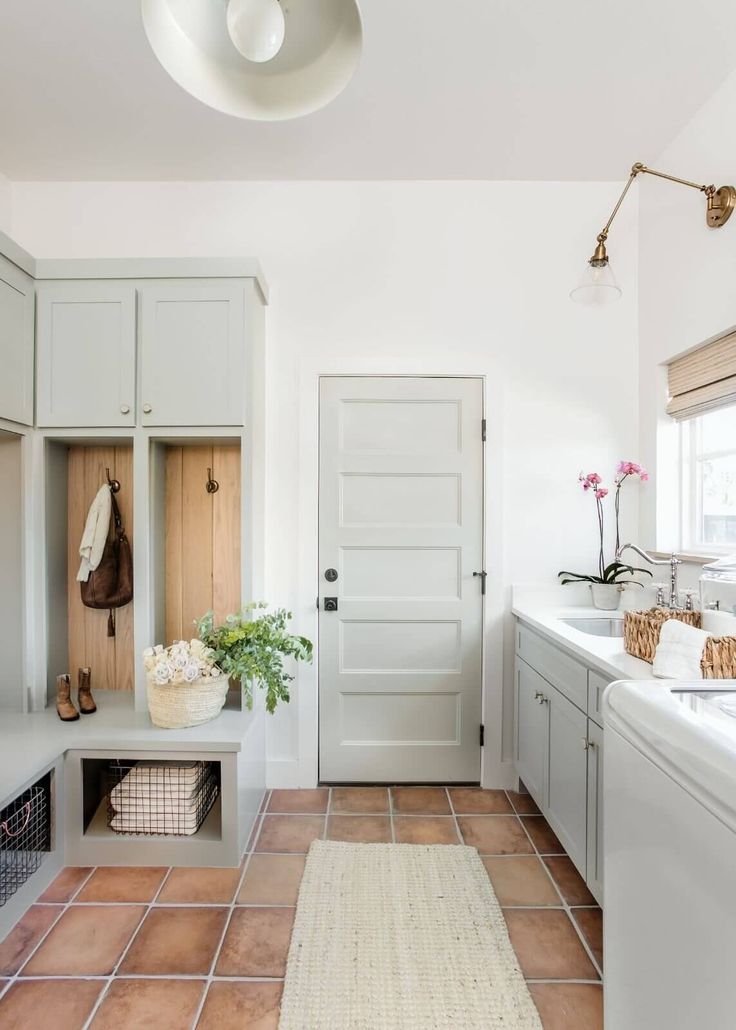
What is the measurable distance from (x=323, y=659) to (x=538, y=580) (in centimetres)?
108

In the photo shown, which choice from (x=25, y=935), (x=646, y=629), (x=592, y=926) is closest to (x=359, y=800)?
(x=592, y=926)

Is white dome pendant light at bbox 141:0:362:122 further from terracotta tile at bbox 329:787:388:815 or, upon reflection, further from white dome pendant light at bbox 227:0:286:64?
terracotta tile at bbox 329:787:388:815

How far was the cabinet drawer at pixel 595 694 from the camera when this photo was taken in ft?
5.60

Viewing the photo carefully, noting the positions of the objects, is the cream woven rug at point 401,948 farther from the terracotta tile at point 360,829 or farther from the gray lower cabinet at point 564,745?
the gray lower cabinet at point 564,745

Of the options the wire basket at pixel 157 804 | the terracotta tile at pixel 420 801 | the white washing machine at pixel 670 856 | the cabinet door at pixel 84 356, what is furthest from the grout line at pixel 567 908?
the cabinet door at pixel 84 356

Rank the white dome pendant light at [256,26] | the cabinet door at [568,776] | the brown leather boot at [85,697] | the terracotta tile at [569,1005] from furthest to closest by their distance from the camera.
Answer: the brown leather boot at [85,697]
the cabinet door at [568,776]
the terracotta tile at [569,1005]
the white dome pendant light at [256,26]

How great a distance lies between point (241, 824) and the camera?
2119mm

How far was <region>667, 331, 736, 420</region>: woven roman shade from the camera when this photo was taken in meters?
2.11

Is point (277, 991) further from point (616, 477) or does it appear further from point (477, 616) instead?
point (616, 477)

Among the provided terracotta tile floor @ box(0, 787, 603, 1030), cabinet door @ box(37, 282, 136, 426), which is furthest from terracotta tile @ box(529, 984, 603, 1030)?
cabinet door @ box(37, 282, 136, 426)

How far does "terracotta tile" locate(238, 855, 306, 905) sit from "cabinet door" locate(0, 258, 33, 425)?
1.94m

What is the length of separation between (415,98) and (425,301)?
777mm

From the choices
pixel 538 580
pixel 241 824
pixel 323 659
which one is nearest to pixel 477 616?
pixel 538 580

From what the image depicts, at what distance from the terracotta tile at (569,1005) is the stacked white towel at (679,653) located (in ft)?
2.84
